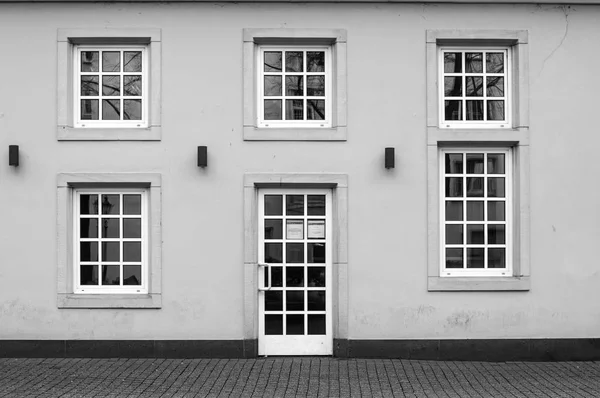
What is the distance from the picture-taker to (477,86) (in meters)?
11.2

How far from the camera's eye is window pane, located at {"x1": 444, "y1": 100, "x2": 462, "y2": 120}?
11.2 meters

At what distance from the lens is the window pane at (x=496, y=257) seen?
1112 centimetres

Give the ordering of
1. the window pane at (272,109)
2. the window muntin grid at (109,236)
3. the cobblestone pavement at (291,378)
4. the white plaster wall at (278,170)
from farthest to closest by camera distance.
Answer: the window pane at (272,109) < the window muntin grid at (109,236) < the white plaster wall at (278,170) < the cobblestone pavement at (291,378)

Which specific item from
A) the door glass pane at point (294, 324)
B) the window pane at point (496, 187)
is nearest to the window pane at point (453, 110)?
→ the window pane at point (496, 187)

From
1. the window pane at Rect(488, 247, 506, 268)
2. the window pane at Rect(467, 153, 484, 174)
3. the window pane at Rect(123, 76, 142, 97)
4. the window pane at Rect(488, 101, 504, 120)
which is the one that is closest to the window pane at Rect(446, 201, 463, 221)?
the window pane at Rect(467, 153, 484, 174)

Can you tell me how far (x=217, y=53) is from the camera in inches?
431

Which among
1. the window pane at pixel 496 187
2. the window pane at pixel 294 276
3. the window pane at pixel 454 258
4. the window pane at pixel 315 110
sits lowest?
the window pane at pixel 294 276

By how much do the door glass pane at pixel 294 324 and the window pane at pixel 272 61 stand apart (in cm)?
325

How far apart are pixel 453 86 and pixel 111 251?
16.3 feet

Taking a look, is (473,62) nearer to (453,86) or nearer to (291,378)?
(453,86)

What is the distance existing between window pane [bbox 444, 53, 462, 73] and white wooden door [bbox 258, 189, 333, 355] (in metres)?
2.30

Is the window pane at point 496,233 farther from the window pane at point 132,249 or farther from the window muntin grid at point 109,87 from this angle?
the window muntin grid at point 109,87

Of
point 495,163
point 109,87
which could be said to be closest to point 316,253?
point 495,163

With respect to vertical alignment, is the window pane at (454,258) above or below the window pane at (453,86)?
below
